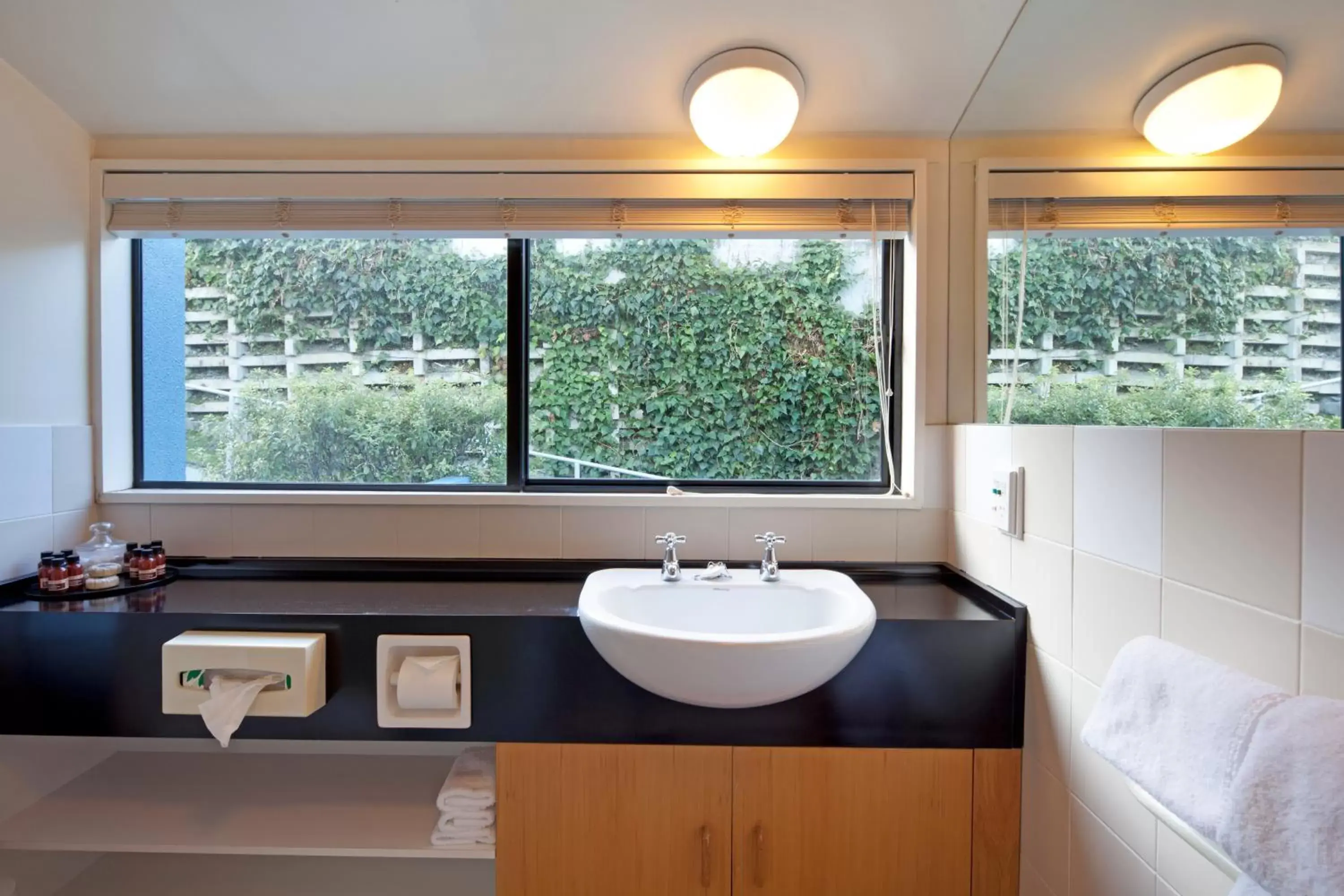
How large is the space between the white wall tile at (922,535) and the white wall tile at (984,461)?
115 mm

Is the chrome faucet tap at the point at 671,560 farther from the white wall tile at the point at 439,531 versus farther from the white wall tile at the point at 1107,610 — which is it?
the white wall tile at the point at 1107,610

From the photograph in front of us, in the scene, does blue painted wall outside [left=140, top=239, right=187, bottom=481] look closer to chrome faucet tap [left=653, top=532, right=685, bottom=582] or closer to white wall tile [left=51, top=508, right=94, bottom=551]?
white wall tile [left=51, top=508, right=94, bottom=551]

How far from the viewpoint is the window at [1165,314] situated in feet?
2.07

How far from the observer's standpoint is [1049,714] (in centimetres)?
108

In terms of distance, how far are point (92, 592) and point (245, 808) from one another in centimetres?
59

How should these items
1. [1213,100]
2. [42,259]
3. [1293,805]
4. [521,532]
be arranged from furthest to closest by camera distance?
[521,532] < [42,259] < [1213,100] < [1293,805]

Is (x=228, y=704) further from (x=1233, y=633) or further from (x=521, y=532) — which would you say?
(x=1233, y=633)

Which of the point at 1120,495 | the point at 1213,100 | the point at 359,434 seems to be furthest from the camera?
the point at 359,434

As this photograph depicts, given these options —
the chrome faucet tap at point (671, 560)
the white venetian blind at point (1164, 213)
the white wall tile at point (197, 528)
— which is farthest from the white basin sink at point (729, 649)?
the white wall tile at point (197, 528)

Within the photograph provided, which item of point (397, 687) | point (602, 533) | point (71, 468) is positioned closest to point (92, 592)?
point (71, 468)

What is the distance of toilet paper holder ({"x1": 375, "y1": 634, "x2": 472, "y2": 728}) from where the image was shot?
1127 millimetres

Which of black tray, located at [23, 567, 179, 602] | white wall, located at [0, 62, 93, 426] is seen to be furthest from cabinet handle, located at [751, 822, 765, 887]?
white wall, located at [0, 62, 93, 426]

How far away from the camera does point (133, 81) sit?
4.54 feet

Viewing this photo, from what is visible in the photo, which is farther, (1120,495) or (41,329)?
(41,329)
